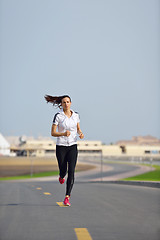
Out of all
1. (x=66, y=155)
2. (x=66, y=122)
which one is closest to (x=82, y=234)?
(x=66, y=122)

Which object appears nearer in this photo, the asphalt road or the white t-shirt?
the asphalt road

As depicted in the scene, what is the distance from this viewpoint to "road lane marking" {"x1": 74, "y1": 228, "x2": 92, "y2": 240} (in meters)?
5.89

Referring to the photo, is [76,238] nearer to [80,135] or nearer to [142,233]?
[142,233]

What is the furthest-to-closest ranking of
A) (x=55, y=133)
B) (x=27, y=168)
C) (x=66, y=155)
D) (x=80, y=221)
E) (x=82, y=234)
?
(x=27, y=168)
(x=66, y=155)
(x=55, y=133)
(x=80, y=221)
(x=82, y=234)

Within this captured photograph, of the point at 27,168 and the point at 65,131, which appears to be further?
the point at 27,168

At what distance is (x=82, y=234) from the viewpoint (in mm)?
6188

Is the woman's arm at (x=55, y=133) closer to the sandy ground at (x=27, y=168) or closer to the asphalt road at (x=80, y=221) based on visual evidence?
the asphalt road at (x=80, y=221)

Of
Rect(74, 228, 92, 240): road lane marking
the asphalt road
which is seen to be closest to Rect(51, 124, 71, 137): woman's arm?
the asphalt road

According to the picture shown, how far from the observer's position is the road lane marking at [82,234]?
589 centimetres

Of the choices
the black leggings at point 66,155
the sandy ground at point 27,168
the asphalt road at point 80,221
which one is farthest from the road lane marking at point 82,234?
the sandy ground at point 27,168

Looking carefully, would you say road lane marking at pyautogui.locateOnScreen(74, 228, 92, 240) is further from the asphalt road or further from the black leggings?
the black leggings

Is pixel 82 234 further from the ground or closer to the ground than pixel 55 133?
closer to the ground

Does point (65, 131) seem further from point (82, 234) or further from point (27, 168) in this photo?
point (27, 168)

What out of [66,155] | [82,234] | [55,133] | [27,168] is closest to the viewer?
[82,234]
